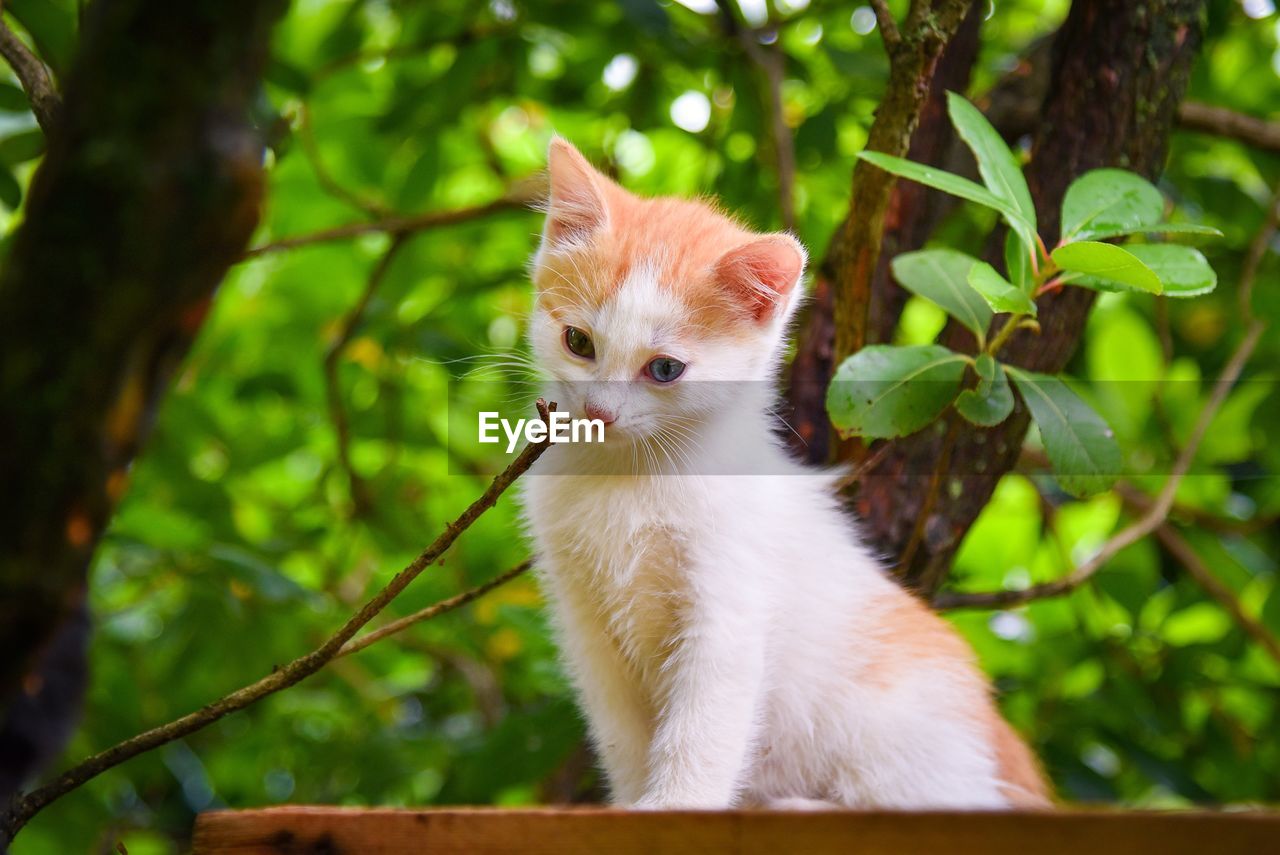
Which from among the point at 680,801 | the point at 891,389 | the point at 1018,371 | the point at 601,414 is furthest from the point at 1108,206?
the point at 680,801

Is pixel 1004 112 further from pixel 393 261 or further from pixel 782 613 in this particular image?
pixel 393 261

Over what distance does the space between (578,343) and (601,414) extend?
0.18m

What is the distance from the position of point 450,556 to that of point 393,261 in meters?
0.76

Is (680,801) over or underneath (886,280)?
underneath

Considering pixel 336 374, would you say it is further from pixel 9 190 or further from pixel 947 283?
pixel 947 283

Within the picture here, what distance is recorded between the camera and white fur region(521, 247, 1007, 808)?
150 centimetres

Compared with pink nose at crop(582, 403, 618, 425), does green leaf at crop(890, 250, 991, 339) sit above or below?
above

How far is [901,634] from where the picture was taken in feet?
5.36

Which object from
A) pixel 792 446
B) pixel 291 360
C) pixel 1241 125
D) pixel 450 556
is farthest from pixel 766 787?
pixel 291 360

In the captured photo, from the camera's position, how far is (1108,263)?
1.36m

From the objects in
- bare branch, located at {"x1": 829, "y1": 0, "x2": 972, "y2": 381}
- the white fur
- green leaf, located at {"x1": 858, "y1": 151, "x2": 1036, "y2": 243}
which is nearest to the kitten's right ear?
the white fur

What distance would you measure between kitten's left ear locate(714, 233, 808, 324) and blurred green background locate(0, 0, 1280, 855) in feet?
2.13

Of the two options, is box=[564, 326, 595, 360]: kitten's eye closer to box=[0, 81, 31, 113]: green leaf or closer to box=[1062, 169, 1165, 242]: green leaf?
box=[1062, 169, 1165, 242]: green leaf

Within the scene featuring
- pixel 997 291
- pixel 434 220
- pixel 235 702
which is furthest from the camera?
pixel 434 220
